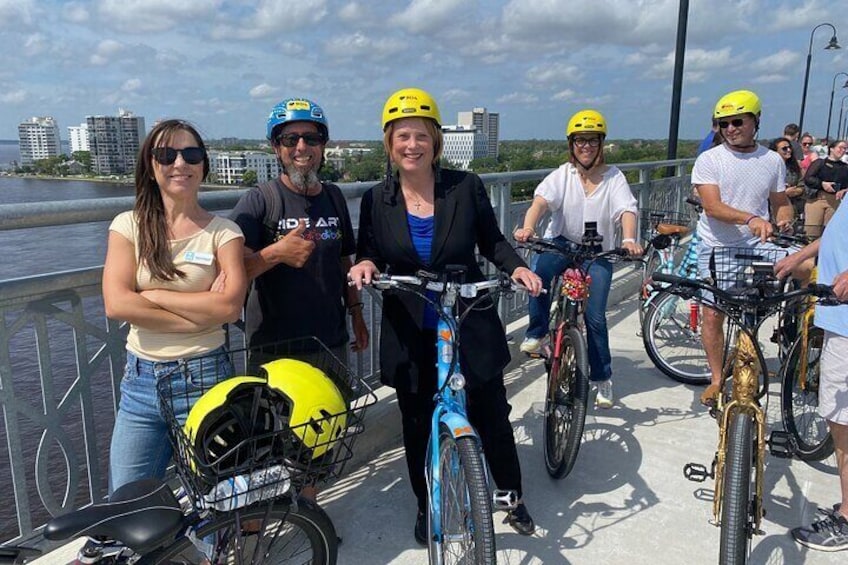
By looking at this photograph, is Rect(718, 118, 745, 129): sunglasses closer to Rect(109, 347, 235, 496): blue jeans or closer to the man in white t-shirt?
the man in white t-shirt

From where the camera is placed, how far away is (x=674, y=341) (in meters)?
5.39

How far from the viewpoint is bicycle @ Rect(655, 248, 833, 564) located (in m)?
2.38

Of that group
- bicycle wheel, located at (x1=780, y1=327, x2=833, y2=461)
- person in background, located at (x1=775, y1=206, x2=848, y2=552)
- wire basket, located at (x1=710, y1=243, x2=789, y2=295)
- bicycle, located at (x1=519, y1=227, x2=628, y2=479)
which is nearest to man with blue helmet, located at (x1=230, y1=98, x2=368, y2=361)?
bicycle, located at (x1=519, y1=227, x2=628, y2=479)

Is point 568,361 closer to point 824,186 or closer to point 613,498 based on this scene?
point 613,498

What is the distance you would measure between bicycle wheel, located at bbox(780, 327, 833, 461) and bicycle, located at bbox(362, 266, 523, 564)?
2.24 meters

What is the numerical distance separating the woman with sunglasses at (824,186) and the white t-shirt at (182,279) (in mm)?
6237

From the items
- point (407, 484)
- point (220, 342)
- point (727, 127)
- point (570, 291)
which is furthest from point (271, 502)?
point (727, 127)

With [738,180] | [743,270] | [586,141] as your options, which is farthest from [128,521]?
[738,180]

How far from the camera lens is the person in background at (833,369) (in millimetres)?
2758

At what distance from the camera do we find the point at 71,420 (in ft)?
8.43

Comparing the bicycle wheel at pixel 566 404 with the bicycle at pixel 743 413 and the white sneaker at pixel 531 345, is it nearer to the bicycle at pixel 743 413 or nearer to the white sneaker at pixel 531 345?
the white sneaker at pixel 531 345

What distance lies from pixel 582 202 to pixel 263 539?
9.90ft

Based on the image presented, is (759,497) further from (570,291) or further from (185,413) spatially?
(185,413)

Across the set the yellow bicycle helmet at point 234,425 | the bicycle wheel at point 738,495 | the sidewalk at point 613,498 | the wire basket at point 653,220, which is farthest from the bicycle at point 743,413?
the wire basket at point 653,220
